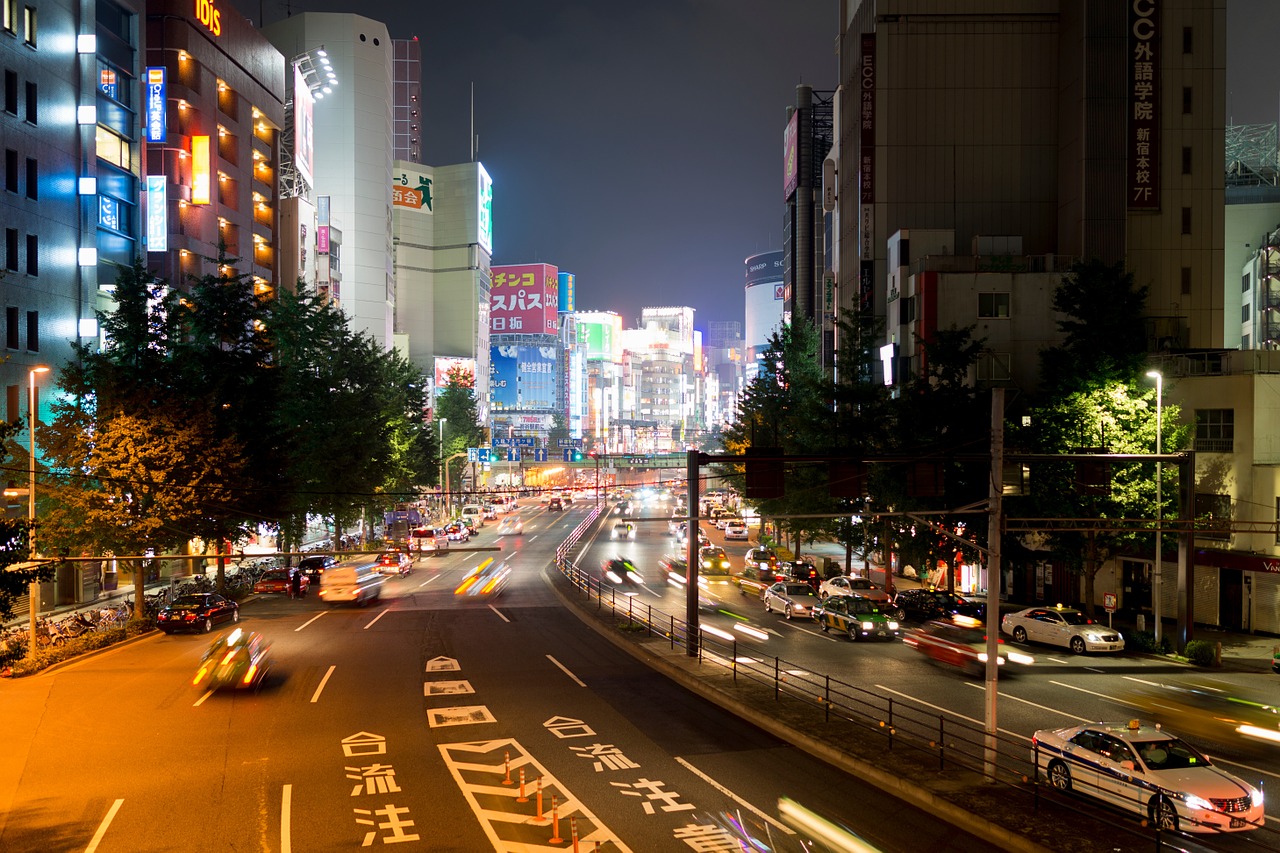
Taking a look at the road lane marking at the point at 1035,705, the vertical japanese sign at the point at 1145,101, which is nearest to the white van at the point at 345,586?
the road lane marking at the point at 1035,705

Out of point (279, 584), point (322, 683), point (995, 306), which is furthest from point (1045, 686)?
point (279, 584)

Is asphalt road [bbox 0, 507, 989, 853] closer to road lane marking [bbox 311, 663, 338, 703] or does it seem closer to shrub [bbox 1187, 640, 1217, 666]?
road lane marking [bbox 311, 663, 338, 703]

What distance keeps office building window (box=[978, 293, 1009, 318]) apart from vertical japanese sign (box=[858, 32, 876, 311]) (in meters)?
15.7

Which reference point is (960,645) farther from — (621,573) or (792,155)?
(792,155)

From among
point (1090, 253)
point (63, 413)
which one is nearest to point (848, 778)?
point (63, 413)

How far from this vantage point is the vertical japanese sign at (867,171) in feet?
233

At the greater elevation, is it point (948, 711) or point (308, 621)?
point (948, 711)

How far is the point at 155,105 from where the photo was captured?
59.6 m

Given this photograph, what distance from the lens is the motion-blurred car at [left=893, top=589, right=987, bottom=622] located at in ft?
133

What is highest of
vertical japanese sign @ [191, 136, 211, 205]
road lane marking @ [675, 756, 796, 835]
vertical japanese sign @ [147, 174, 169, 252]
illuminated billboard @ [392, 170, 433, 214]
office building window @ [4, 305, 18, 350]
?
illuminated billboard @ [392, 170, 433, 214]

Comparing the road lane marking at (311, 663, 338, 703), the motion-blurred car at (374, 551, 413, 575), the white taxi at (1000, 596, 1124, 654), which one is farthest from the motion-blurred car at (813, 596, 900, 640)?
the motion-blurred car at (374, 551, 413, 575)

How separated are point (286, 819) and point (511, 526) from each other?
9077 centimetres

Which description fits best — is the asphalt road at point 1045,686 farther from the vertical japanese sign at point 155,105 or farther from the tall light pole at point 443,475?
the tall light pole at point 443,475

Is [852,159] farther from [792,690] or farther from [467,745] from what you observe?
[467,745]
